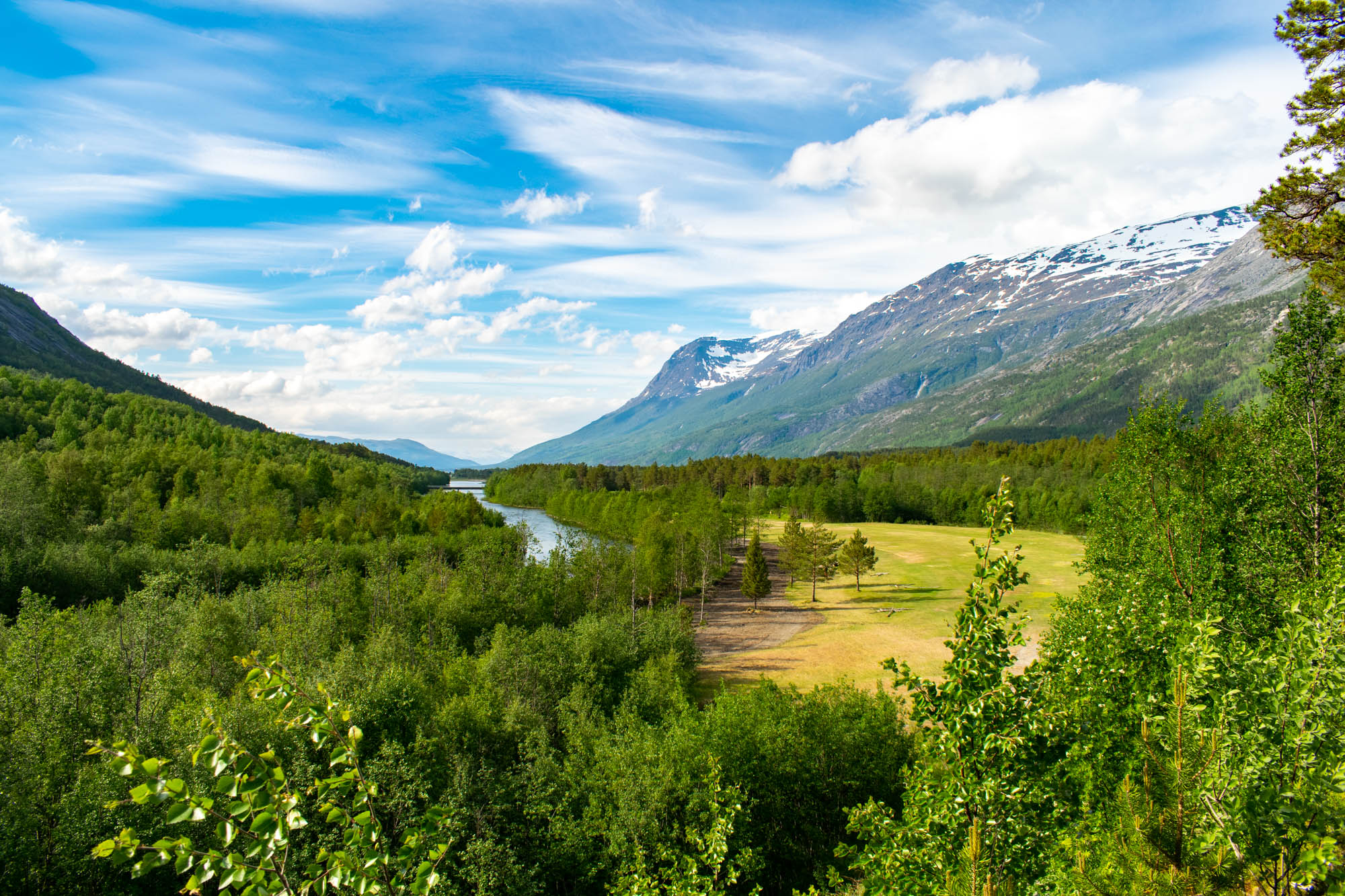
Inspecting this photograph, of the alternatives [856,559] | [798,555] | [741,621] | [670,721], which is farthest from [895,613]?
[670,721]

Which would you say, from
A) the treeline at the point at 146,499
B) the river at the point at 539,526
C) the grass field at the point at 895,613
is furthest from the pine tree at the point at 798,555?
the treeline at the point at 146,499

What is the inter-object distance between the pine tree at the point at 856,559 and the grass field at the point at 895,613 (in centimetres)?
241

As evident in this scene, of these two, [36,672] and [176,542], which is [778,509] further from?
[36,672]

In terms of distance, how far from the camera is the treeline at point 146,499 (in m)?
47.8

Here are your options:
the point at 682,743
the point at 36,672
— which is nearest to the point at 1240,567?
the point at 682,743

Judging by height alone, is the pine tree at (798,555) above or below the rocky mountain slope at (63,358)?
below

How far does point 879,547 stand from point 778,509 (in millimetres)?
45126

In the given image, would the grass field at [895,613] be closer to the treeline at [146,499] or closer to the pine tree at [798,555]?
the pine tree at [798,555]

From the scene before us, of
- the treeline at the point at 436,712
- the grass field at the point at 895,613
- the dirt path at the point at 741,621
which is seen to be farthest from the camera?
the dirt path at the point at 741,621

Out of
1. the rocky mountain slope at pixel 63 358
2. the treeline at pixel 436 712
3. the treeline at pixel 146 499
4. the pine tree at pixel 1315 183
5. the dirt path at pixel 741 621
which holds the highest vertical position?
the rocky mountain slope at pixel 63 358

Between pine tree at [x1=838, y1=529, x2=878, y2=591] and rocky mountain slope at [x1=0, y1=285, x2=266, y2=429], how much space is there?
514ft

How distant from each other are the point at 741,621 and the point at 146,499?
63259 mm

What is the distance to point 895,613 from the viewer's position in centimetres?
6034

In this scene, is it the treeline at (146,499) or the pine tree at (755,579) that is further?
the pine tree at (755,579)
